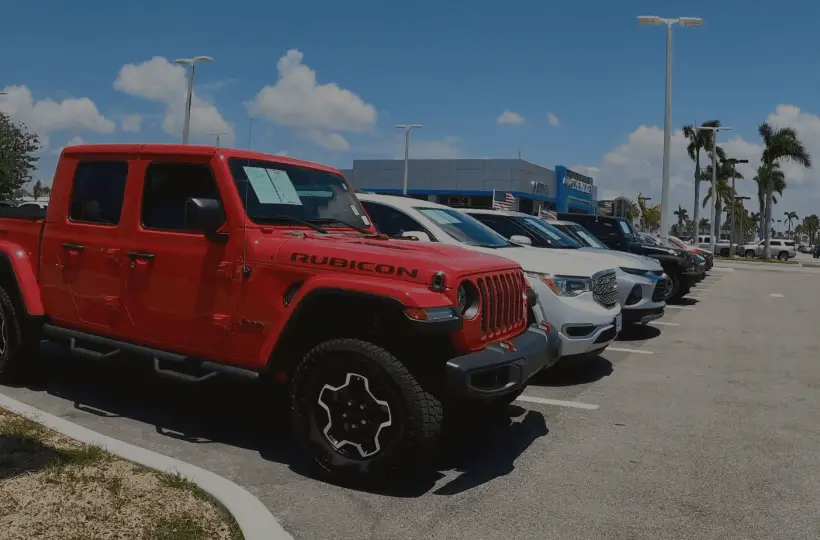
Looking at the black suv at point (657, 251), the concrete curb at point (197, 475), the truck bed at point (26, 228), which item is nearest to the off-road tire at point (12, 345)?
the truck bed at point (26, 228)

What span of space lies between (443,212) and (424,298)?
4823mm

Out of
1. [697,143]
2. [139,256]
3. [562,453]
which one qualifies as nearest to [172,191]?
[139,256]

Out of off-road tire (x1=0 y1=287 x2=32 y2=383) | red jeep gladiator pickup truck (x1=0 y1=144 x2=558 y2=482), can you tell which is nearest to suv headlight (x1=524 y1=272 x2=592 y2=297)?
red jeep gladiator pickup truck (x1=0 y1=144 x2=558 y2=482)

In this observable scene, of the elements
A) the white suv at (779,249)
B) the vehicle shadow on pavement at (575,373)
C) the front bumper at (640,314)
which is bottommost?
the vehicle shadow on pavement at (575,373)

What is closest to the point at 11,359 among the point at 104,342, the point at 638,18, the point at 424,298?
the point at 104,342

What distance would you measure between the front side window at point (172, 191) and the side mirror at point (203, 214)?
31 centimetres

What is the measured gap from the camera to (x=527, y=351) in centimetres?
439

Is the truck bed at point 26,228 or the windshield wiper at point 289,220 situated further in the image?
the truck bed at point 26,228

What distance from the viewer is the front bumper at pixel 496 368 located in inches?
152

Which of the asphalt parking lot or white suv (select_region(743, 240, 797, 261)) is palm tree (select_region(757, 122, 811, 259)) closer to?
white suv (select_region(743, 240, 797, 261))

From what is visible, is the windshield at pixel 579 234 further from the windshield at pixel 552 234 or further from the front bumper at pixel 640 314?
the front bumper at pixel 640 314

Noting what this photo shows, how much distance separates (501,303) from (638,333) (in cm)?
707

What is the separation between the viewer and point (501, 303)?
454 centimetres

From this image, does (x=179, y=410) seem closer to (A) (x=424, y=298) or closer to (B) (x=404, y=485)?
(B) (x=404, y=485)
